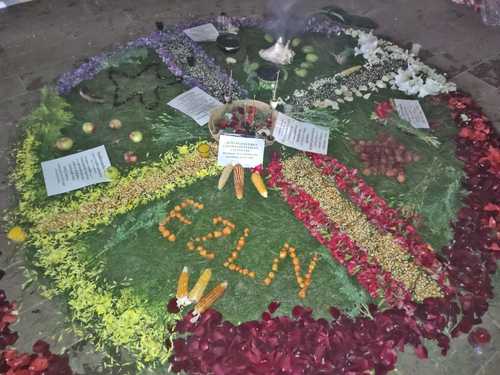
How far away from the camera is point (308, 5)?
18.0 feet

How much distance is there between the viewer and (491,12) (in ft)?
19.0

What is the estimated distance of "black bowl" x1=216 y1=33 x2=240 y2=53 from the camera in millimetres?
4547

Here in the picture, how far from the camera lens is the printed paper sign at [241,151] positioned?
3.54m

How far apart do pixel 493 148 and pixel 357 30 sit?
2234mm

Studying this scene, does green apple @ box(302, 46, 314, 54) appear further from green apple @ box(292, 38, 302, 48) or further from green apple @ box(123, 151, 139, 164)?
green apple @ box(123, 151, 139, 164)

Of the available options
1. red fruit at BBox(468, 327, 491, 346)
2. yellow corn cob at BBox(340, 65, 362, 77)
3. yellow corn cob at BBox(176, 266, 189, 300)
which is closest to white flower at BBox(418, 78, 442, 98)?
yellow corn cob at BBox(340, 65, 362, 77)

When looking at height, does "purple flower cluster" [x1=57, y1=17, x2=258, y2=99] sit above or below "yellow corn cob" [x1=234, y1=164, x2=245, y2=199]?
above

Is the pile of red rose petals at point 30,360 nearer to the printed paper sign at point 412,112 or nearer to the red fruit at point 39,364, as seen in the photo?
the red fruit at point 39,364

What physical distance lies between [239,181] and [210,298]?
1.04 meters

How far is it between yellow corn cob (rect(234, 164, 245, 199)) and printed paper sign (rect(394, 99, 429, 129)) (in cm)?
188

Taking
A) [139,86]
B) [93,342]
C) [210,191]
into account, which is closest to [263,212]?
[210,191]

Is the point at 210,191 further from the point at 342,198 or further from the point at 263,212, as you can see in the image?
the point at 342,198

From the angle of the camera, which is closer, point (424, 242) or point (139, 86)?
point (424, 242)

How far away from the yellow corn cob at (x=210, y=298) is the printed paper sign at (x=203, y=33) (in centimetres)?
308
